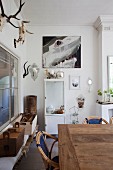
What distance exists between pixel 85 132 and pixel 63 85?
2.94 metres

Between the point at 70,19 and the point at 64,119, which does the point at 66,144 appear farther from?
the point at 70,19

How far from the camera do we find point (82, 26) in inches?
216

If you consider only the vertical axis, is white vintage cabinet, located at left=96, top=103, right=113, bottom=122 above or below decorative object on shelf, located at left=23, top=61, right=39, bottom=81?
below

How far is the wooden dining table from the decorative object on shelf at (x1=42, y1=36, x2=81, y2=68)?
313 cm

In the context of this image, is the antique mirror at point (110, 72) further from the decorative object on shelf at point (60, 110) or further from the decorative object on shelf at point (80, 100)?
the decorative object on shelf at point (60, 110)

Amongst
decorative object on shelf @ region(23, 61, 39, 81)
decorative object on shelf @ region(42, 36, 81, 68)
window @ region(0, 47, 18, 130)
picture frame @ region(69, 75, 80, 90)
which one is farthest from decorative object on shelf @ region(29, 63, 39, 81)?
window @ region(0, 47, 18, 130)

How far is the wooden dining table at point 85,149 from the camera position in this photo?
1.43 metres

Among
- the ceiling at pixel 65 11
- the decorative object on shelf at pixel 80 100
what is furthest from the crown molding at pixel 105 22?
the decorative object on shelf at pixel 80 100

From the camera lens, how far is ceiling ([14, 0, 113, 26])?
4.04 metres

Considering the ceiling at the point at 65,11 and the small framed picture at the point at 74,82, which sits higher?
the ceiling at the point at 65,11

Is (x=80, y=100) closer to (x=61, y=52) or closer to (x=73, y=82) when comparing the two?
(x=73, y=82)

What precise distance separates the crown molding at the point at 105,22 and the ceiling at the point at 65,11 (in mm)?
129

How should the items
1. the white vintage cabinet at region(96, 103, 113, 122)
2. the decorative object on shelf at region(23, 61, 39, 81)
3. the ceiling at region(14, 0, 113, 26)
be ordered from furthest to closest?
the decorative object on shelf at region(23, 61, 39, 81) → the white vintage cabinet at region(96, 103, 113, 122) → the ceiling at region(14, 0, 113, 26)

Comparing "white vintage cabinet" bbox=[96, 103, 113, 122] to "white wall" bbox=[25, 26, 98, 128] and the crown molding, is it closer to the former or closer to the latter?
"white wall" bbox=[25, 26, 98, 128]
